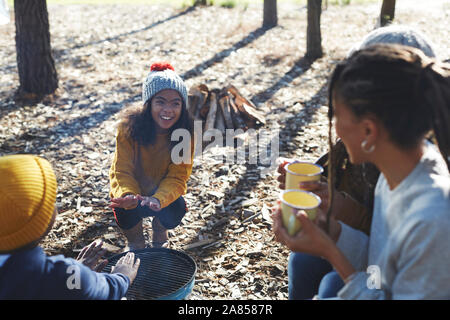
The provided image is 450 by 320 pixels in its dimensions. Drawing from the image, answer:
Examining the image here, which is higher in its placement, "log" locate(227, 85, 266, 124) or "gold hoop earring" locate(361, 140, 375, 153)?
"gold hoop earring" locate(361, 140, 375, 153)

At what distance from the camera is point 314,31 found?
887cm

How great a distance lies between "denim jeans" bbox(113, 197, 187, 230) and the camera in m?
3.42

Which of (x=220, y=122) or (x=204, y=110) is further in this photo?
(x=204, y=110)

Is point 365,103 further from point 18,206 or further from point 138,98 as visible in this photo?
point 138,98

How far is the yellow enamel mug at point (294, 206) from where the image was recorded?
196cm

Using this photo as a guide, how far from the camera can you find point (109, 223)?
163 inches

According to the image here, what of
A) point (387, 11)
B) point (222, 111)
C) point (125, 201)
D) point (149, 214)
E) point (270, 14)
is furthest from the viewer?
point (270, 14)

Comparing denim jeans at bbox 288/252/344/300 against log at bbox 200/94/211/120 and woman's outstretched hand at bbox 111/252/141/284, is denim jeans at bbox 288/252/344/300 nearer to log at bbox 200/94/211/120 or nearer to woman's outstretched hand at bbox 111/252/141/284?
woman's outstretched hand at bbox 111/252/141/284

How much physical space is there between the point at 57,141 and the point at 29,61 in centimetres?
199

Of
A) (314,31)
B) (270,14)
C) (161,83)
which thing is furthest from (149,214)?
(270,14)

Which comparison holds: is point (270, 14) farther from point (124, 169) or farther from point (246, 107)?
point (124, 169)

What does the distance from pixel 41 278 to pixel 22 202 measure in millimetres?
373

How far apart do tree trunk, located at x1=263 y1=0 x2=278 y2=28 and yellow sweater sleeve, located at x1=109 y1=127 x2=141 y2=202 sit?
29.6 feet

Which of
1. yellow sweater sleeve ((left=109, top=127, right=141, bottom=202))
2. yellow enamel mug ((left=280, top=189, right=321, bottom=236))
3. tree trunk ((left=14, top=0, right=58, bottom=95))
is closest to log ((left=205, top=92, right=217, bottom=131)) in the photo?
yellow sweater sleeve ((left=109, top=127, right=141, bottom=202))
